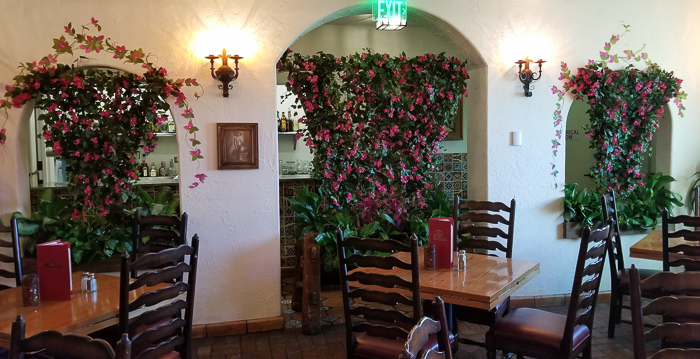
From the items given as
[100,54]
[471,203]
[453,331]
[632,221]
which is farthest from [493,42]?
[100,54]

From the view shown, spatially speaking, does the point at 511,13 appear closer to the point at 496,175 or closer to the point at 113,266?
the point at 496,175

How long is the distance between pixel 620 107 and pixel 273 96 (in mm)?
3246

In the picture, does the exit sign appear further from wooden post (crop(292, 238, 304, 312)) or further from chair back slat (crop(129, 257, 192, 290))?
chair back slat (crop(129, 257, 192, 290))

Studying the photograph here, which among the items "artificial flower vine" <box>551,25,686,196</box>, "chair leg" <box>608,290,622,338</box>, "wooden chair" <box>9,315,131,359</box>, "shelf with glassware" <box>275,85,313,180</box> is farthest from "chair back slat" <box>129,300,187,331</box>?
"shelf with glassware" <box>275,85,313,180</box>

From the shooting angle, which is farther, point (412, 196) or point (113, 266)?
point (412, 196)

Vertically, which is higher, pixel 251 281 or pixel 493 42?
pixel 493 42

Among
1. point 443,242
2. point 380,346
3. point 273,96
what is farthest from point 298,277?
point 380,346

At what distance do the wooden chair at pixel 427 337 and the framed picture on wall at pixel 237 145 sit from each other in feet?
8.82

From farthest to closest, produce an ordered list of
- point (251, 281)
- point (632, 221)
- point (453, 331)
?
point (632, 221) → point (251, 281) → point (453, 331)

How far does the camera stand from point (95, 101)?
396 centimetres

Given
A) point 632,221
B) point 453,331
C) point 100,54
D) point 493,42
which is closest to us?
point 453,331

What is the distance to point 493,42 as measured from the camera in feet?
15.3

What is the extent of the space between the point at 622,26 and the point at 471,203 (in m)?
2.48

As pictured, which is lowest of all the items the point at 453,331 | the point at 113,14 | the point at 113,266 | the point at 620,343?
the point at 620,343
